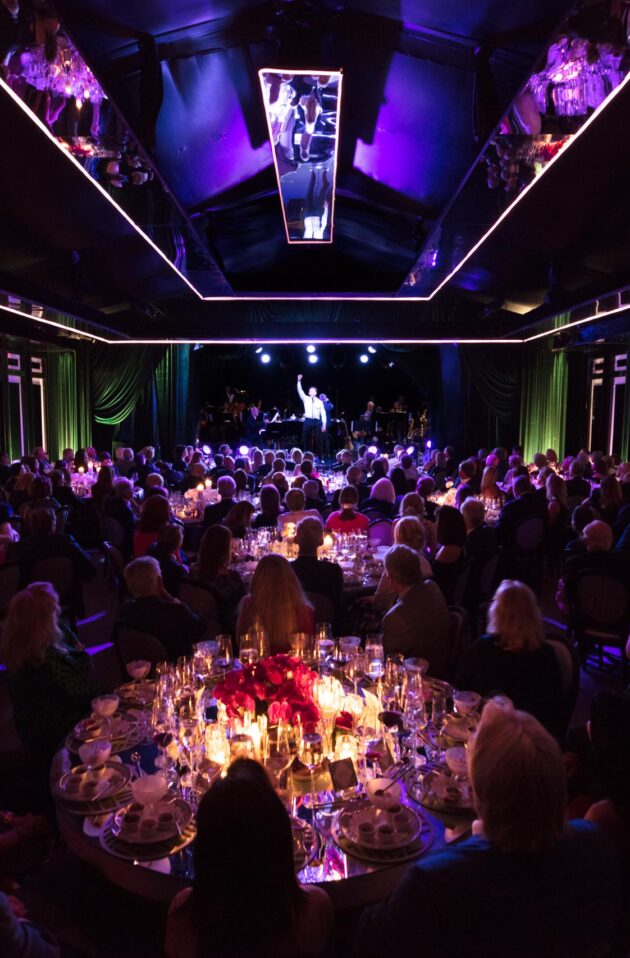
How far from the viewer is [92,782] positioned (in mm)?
2260

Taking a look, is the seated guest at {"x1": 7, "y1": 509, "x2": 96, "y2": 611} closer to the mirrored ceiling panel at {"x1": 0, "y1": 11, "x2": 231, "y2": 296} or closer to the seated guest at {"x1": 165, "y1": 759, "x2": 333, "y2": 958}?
the mirrored ceiling panel at {"x1": 0, "y1": 11, "x2": 231, "y2": 296}

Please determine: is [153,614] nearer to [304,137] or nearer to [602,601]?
[602,601]

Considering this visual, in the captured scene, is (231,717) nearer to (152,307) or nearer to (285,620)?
(285,620)

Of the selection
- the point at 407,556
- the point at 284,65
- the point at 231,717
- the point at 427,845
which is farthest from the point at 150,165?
the point at 427,845

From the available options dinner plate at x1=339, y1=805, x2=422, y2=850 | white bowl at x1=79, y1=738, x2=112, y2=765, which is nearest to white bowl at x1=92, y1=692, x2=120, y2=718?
white bowl at x1=79, y1=738, x2=112, y2=765

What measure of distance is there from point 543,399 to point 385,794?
42.3ft

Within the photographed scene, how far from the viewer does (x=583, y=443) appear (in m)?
13.0

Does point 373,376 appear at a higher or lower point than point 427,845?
higher

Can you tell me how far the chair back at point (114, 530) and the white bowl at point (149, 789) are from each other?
16.4 ft

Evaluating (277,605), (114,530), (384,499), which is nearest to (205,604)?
(277,605)

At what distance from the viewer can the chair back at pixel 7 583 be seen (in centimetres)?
509

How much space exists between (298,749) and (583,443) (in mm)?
12117

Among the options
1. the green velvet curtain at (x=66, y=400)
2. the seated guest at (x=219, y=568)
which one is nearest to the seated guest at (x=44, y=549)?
the seated guest at (x=219, y=568)

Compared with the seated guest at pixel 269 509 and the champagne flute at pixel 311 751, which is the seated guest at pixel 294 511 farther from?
the champagne flute at pixel 311 751
